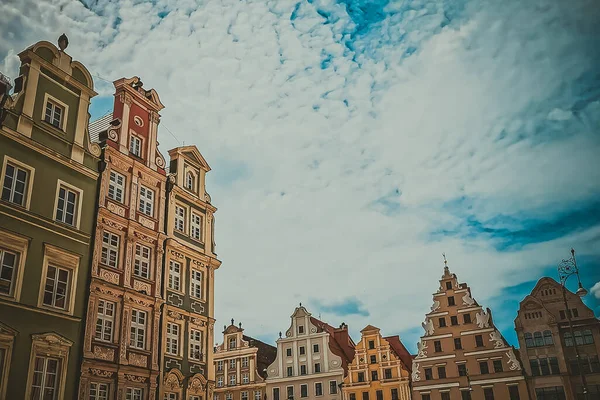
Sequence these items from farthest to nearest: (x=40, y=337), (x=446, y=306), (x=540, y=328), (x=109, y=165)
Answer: (x=446, y=306) < (x=540, y=328) < (x=109, y=165) < (x=40, y=337)

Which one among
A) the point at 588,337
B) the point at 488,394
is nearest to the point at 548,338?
the point at 588,337

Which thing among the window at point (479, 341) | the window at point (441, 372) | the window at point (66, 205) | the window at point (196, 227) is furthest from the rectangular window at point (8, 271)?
the window at point (479, 341)

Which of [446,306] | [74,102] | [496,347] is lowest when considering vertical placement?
[496,347]

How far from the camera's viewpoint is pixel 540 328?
161 feet

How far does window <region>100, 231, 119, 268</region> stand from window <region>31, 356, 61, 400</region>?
210 inches

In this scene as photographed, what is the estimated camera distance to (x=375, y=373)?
53281 millimetres

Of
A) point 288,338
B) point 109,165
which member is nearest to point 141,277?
point 109,165

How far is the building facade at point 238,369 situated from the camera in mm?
56438

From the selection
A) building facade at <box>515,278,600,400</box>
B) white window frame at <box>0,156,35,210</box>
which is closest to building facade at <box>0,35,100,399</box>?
white window frame at <box>0,156,35,210</box>

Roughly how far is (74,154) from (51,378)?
32.5 ft

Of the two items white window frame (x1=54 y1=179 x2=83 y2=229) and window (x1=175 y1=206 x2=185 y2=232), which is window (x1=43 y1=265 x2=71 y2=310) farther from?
window (x1=175 y1=206 x2=185 y2=232)

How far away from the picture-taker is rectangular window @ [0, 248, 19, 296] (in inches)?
891

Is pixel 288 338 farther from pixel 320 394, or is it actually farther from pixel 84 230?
pixel 84 230

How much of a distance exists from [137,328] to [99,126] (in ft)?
37.6
